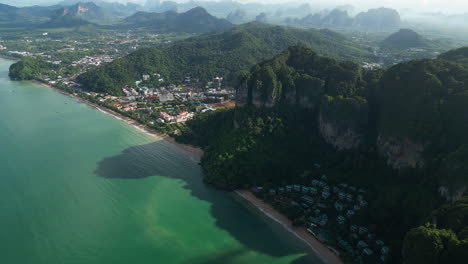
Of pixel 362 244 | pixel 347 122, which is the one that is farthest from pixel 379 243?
pixel 347 122

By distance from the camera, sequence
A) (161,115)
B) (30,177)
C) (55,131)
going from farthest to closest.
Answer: (161,115)
(55,131)
(30,177)

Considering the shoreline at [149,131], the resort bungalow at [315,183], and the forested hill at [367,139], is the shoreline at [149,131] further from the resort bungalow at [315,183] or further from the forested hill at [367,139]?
the resort bungalow at [315,183]

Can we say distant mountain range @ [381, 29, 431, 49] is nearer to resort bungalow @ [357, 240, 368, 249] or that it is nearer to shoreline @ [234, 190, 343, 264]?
shoreline @ [234, 190, 343, 264]

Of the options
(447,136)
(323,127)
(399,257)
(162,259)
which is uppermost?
(447,136)

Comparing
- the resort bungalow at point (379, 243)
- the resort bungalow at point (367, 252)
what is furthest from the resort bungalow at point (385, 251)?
the resort bungalow at point (367, 252)

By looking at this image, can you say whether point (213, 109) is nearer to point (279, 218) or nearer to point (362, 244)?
point (279, 218)

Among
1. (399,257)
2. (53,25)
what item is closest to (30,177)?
(399,257)

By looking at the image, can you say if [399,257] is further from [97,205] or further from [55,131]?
[55,131]
